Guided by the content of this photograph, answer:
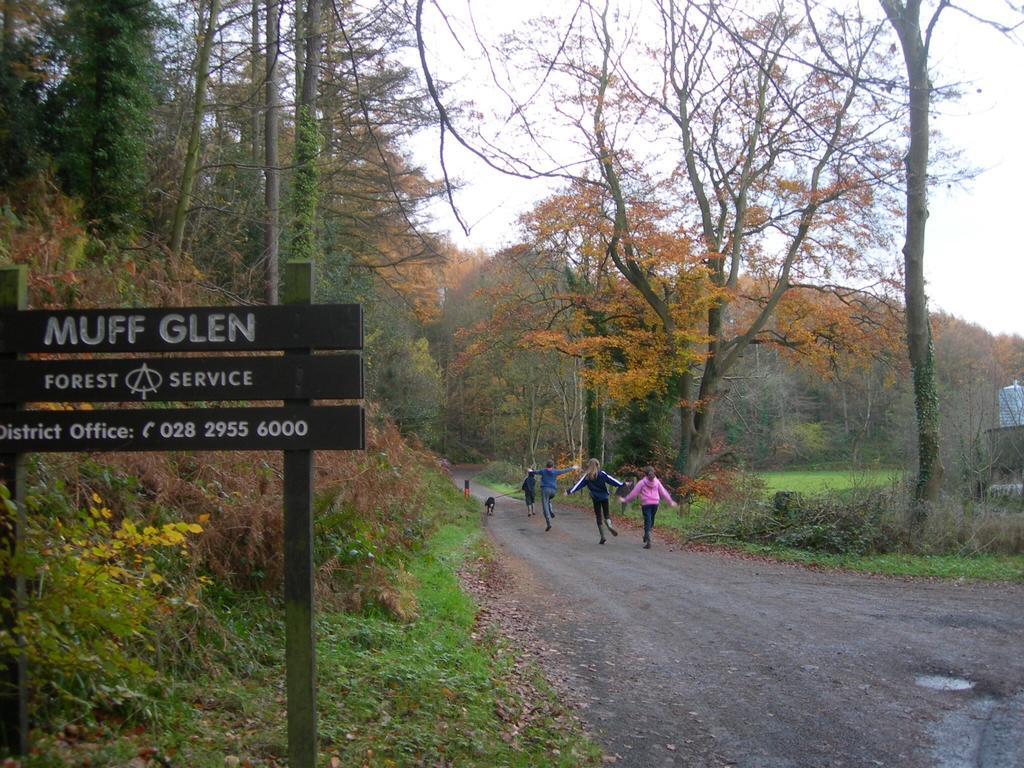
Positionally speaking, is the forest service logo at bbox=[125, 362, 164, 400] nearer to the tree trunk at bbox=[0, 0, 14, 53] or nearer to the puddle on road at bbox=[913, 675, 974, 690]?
the puddle on road at bbox=[913, 675, 974, 690]

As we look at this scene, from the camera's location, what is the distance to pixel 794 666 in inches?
299


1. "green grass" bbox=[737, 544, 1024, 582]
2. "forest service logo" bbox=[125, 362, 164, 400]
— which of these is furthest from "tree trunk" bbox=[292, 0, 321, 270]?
"forest service logo" bbox=[125, 362, 164, 400]

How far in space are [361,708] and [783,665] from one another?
396 centimetres

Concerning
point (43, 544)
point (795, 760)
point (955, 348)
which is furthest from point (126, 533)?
point (955, 348)

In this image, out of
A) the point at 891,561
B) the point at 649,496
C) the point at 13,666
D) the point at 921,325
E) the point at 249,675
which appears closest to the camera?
the point at 13,666

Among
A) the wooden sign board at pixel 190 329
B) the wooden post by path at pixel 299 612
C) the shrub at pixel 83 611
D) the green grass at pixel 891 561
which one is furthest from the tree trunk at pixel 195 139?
the green grass at pixel 891 561

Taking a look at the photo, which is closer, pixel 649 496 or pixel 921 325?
pixel 649 496

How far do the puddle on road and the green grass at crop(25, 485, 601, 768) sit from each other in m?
3.03

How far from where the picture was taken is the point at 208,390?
14.4 feet

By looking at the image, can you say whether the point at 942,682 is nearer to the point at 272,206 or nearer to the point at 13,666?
the point at 13,666

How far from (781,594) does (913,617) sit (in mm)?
1983

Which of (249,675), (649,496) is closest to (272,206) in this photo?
(649,496)

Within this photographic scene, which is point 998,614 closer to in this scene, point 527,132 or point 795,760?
point 795,760

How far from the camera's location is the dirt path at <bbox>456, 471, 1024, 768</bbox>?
5.72 meters
